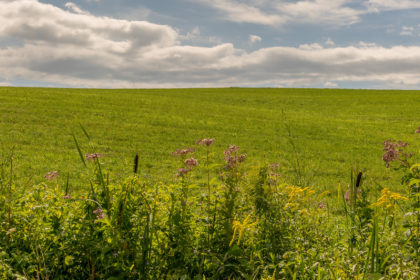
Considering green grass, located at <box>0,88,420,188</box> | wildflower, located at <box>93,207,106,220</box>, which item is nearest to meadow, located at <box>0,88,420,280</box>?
wildflower, located at <box>93,207,106,220</box>

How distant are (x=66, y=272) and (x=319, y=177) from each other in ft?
33.9

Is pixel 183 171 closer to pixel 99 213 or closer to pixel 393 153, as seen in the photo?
pixel 99 213

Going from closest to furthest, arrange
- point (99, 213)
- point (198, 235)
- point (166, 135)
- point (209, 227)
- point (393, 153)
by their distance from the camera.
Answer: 1. point (99, 213)
2. point (209, 227)
3. point (198, 235)
4. point (393, 153)
5. point (166, 135)

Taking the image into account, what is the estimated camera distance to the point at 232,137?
63.3 ft

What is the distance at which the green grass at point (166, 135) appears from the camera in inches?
494

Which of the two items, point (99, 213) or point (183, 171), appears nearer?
point (99, 213)

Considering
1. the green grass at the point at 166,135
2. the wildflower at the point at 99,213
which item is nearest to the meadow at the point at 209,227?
the wildflower at the point at 99,213

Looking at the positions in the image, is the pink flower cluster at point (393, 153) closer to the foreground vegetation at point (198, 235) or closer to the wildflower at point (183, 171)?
the foreground vegetation at point (198, 235)

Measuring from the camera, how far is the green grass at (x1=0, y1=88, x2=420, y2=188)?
12.6 meters

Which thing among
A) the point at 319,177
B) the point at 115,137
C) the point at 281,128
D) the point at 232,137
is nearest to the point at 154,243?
the point at 319,177

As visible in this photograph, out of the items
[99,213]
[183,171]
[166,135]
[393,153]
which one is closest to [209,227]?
[183,171]

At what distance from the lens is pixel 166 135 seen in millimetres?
18859

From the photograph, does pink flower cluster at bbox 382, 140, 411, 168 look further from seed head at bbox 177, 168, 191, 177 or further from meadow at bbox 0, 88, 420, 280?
seed head at bbox 177, 168, 191, 177

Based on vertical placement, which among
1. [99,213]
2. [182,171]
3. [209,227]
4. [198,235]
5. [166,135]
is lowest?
[166,135]
